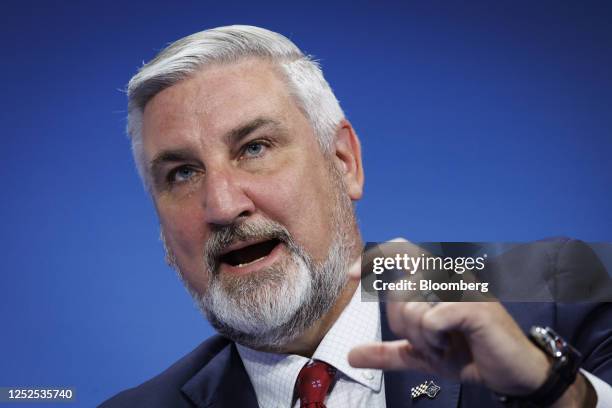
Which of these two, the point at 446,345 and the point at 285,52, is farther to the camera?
the point at 285,52

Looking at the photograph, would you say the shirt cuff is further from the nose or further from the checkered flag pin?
the nose

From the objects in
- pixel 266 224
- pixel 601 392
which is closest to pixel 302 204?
pixel 266 224

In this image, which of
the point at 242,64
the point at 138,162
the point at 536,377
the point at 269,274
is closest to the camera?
the point at 536,377

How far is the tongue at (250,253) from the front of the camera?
130 centimetres

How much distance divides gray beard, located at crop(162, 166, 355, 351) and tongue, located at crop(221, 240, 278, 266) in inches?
1.2

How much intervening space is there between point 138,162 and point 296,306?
1.63ft

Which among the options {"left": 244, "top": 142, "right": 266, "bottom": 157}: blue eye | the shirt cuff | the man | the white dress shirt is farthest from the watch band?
{"left": 244, "top": 142, "right": 266, "bottom": 157}: blue eye


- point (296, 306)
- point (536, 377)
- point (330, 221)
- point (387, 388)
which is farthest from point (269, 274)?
point (536, 377)

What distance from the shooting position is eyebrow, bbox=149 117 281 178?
1.29m

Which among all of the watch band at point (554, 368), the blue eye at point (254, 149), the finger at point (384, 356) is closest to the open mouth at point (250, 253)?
the blue eye at point (254, 149)

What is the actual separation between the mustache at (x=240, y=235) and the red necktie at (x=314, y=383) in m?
0.23

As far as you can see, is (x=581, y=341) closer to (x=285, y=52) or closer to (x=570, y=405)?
(x=570, y=405)

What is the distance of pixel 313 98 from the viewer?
1424 millimetres

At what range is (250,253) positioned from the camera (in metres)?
1.31
